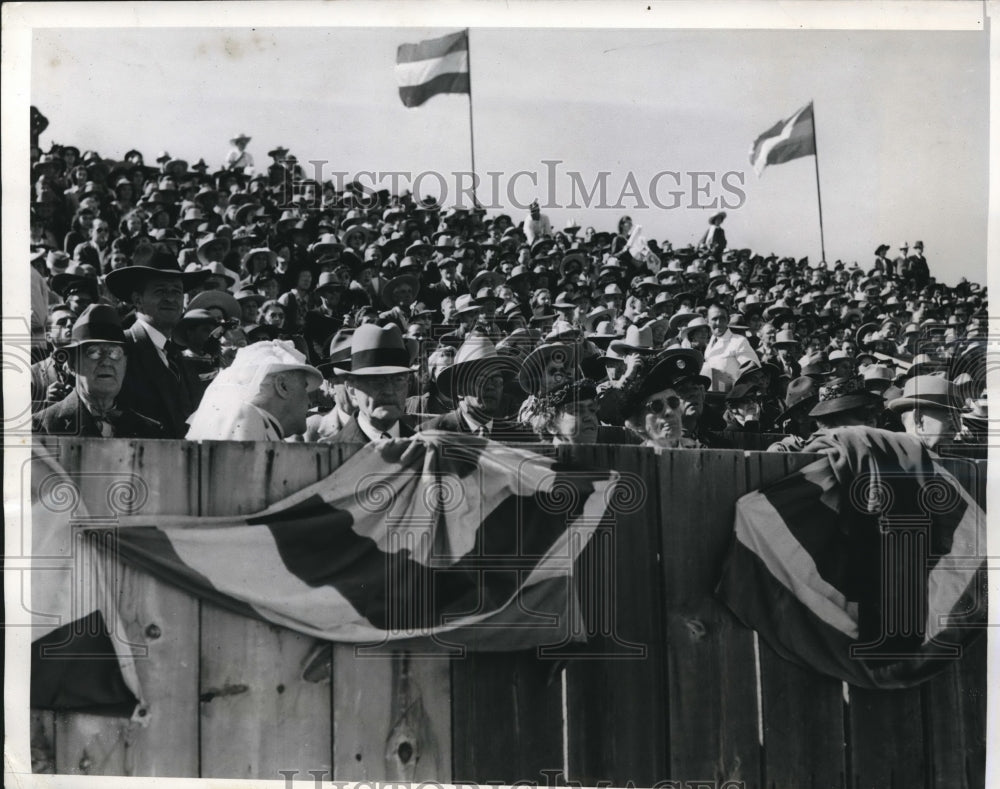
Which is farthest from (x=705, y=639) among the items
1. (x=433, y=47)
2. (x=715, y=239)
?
(x=715, y=239)

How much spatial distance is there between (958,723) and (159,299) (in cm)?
454

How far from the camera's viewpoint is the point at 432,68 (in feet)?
24.2

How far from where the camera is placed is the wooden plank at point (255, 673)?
495 centimetres

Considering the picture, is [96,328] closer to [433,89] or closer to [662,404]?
[433,89]

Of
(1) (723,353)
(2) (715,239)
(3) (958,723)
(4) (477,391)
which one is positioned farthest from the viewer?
(2) (715,239)

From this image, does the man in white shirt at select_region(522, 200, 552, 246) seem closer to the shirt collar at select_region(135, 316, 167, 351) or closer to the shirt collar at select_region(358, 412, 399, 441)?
the shirt collar at select_region(135, 316, 167, 351)

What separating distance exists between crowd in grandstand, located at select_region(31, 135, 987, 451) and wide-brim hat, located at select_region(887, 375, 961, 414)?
0.6 inches

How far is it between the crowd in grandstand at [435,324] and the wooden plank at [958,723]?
1.22 meters

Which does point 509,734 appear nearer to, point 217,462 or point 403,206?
point 217,462

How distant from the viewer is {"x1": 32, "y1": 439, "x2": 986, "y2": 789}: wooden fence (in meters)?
4.95

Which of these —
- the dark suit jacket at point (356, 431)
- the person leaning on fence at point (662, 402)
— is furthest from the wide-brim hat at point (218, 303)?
the person leaning on fence at point (662, 402)

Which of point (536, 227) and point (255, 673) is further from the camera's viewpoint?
point (536, 227)

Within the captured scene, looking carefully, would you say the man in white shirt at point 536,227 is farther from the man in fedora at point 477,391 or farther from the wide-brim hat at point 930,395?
the wide-brim hat at point 930,395

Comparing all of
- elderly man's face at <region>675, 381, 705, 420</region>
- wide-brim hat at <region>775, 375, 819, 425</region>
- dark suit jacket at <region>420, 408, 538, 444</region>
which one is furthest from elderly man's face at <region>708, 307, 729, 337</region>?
dark suit jacket at <region>420, 408, 538, 444</region>
